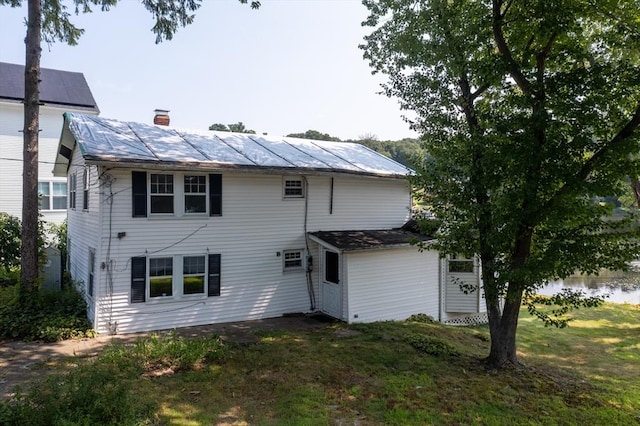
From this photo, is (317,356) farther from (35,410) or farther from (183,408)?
(35,410)

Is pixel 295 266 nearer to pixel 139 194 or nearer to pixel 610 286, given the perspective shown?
pixel 139 194

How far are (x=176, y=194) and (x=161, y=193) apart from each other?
394 mm

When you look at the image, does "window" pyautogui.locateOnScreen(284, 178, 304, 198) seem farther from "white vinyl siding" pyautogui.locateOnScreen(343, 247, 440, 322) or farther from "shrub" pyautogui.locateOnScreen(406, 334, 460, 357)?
"shrub" pyautogui.locateOnScreen(406, 334, 460, 357)

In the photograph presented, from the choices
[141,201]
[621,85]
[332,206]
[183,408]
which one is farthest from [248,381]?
[621,85]

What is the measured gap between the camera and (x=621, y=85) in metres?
7.82

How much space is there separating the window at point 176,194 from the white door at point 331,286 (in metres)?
3.84

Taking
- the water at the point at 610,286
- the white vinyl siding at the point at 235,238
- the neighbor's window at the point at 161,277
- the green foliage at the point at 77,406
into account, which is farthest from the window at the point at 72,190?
the water at the point at 610,286

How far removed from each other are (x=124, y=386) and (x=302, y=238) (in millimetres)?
8349

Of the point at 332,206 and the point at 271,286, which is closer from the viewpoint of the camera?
the point at 271,286

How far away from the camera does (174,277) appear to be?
11773mm

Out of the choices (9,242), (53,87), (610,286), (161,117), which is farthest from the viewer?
(610,286)

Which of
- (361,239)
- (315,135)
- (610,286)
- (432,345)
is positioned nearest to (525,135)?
(432,345)

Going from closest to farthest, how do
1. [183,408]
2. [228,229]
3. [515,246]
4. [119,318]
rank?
[183,408]
[515,246]
[119,318]
[228,229]

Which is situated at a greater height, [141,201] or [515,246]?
[141,201]
